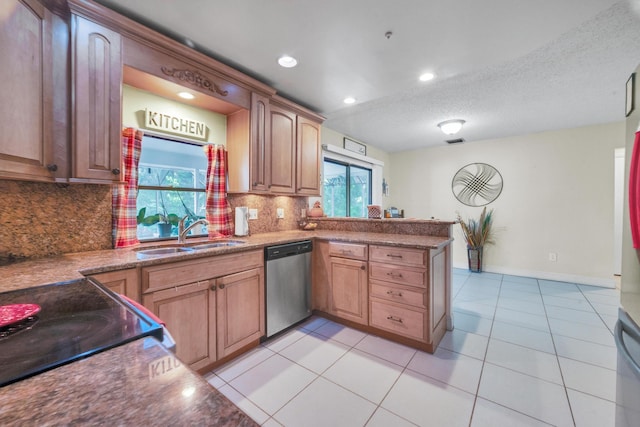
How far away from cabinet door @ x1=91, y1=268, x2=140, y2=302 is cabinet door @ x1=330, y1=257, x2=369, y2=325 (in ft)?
5.16

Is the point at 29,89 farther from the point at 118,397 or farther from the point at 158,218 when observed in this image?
the point at 118,397

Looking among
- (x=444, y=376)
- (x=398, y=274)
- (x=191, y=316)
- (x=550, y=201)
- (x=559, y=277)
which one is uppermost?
(x=550, y=201)

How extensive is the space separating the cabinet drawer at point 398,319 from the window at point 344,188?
2.13 metres

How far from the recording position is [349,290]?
95.9 inches

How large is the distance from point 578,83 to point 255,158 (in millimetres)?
3232

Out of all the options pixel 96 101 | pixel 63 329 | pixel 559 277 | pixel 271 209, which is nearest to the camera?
pixel 63 329

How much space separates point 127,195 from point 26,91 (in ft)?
2.63

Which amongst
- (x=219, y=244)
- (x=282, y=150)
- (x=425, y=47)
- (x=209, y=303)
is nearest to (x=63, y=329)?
(x=209, y=303)

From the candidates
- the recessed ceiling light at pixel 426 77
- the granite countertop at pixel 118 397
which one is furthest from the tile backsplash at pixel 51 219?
the recessed ceiling light at pixel 426 77

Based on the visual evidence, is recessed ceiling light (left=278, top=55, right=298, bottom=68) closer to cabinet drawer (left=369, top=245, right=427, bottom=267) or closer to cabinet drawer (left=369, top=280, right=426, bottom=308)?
cabinet drawer (left=369, top=245, right=427, bottom=267)

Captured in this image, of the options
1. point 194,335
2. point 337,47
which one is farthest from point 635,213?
point 194,335

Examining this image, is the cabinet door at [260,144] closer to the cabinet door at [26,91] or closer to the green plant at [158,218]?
the green plant at [158,218]

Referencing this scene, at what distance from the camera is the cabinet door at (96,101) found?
4.80ft

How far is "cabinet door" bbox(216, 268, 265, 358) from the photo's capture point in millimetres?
1854
